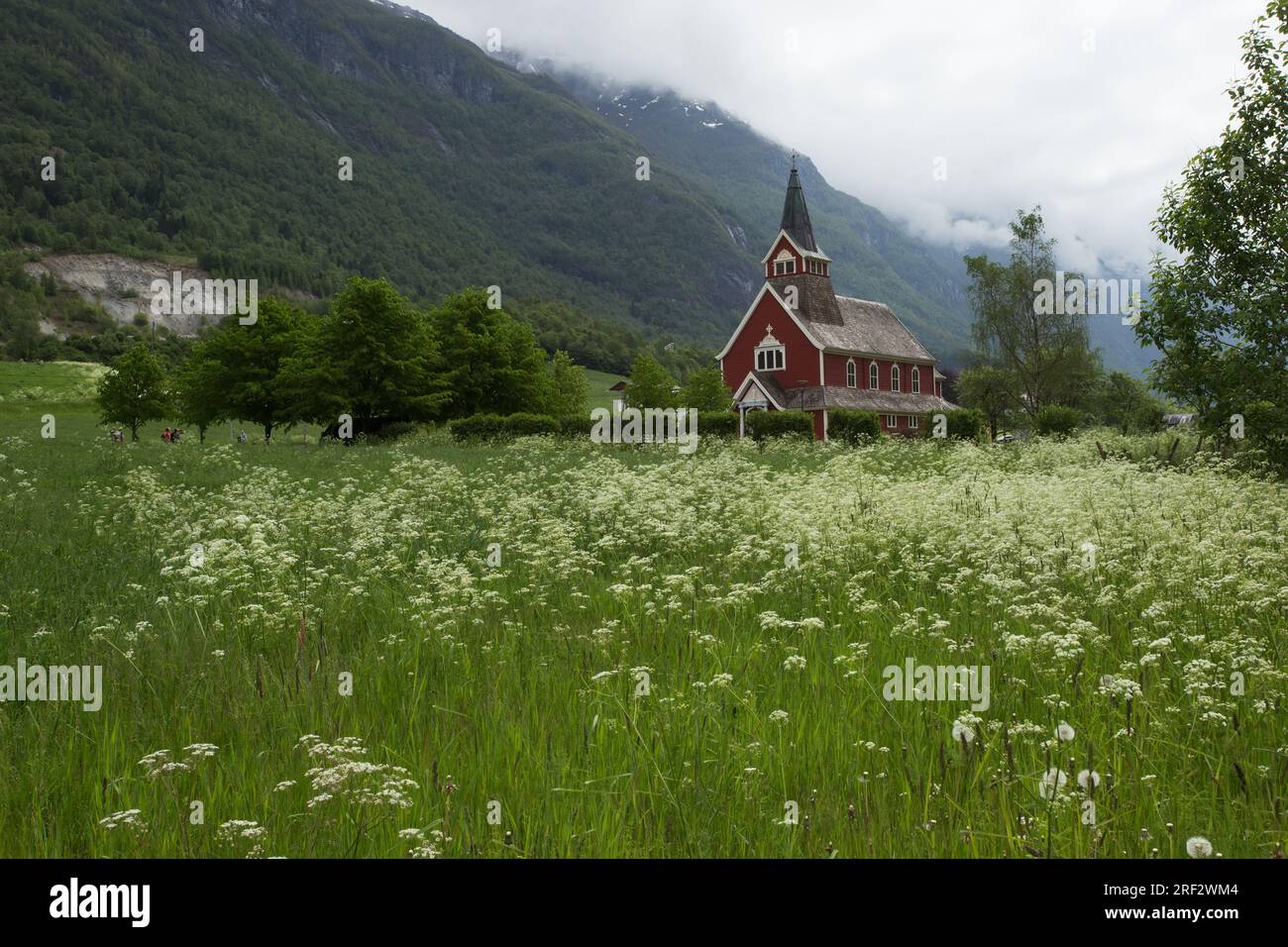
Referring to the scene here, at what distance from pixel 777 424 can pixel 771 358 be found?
2675 cm

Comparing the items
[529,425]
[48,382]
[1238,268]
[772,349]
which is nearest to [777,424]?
[529,425]

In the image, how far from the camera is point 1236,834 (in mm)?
3602

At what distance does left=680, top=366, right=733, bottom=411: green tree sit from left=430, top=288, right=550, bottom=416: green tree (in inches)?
603

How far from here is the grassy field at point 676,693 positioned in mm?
3707

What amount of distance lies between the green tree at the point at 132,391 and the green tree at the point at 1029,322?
208 feet

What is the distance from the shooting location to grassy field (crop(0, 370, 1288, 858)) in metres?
3.71

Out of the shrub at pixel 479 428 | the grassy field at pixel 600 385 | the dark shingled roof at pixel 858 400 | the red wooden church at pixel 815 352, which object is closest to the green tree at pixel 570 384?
the red wooden church at pixel 815 352

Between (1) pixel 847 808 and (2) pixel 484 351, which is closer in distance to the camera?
(1) pixel 847 808

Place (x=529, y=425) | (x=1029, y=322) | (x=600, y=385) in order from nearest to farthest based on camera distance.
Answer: (x=529, y=425) < (x=1029, y=322) < (x=600, y=385)

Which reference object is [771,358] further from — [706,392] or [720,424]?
[720,424]

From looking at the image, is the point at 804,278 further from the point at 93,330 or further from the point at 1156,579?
the point at 93,330

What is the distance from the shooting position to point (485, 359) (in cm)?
5934
